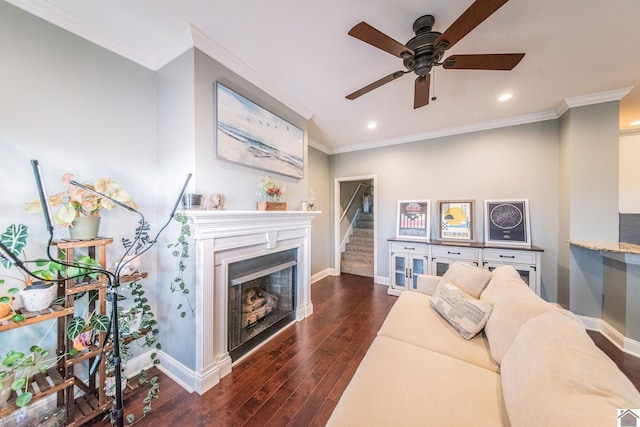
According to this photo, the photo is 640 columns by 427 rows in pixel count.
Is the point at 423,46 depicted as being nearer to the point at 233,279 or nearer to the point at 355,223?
the point at 233,279

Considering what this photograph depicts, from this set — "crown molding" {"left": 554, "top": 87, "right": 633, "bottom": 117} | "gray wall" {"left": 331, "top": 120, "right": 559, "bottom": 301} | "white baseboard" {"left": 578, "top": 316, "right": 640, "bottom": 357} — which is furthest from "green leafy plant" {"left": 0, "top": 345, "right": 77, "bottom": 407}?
"crown molding" {"left": 554, "top": 87, "right": 633, "bottom": 117}

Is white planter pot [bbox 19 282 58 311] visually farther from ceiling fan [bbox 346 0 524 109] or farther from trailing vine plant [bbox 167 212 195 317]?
ceiling fan [bbox 346 0 524 109]

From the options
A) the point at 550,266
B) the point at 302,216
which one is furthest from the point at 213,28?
the point at 550,266

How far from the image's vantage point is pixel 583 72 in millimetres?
2082

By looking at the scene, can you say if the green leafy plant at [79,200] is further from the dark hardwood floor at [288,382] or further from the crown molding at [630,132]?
the crown molding at [630,132]

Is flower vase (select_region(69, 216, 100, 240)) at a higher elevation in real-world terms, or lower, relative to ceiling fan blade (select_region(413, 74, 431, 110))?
lower

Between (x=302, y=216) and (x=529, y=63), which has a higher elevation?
(x=529, y=63)

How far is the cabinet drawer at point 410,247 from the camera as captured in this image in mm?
3393

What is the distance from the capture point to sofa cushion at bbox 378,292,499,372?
1343mm

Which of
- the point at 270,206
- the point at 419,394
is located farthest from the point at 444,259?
the point at 270,206

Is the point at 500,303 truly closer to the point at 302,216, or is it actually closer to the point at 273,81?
the point at 302,216

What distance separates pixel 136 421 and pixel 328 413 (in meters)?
1.28

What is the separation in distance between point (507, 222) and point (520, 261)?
0.58 m

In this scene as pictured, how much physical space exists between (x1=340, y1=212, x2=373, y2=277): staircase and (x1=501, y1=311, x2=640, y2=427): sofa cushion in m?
3.54
